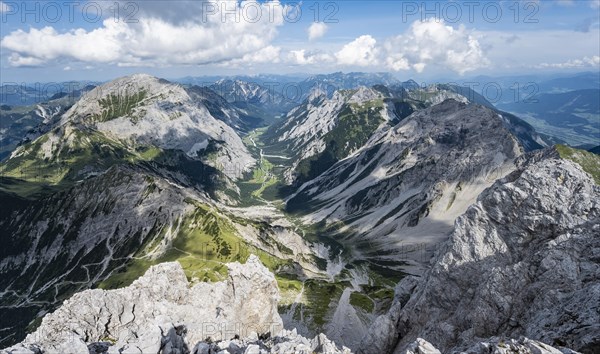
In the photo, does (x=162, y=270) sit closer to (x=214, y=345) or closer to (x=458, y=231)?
(x=214, y=345)

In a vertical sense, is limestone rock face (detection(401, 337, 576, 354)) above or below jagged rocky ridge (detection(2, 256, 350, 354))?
above

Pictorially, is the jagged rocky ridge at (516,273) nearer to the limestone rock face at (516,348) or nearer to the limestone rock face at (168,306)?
the limestone rock face at (516,348)

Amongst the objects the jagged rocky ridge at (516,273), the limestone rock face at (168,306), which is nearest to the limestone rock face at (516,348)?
the jagged rocky ridge at (516,273)

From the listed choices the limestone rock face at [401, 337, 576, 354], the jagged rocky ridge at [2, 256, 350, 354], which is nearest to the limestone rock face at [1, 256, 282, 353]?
the jagged rocky ridge at [2, 256, 350, 354]

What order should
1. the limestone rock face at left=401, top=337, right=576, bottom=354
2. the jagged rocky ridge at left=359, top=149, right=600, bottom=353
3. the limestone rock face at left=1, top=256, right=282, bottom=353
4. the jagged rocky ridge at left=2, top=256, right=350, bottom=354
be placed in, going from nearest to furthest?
1. the limestone rock face at left=401, top=337, right=576, bottom=354
2. the jagged rocky ridge at left=359, top=149, right=600, bottom=353
3. the jagged rocky ridge at left=2, top=256, right=350, bottom=354
4. the limestone rock face at left=1, top=256, right=282, bottom=353

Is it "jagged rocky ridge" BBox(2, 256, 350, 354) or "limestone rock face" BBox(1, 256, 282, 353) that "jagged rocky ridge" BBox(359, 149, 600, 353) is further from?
"limestone rock face" BBox(1, 256, 282, 353)

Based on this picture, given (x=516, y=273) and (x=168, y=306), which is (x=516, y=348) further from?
(x=168, y=306)

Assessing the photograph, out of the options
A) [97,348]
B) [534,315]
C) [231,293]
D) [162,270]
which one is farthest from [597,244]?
[162,270]

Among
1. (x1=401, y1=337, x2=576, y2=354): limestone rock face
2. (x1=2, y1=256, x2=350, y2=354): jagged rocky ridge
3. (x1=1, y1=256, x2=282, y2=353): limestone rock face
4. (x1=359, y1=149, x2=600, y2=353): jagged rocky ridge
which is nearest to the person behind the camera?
(x1=401, y1=337, x2=576, y2=354): limestone rock face
